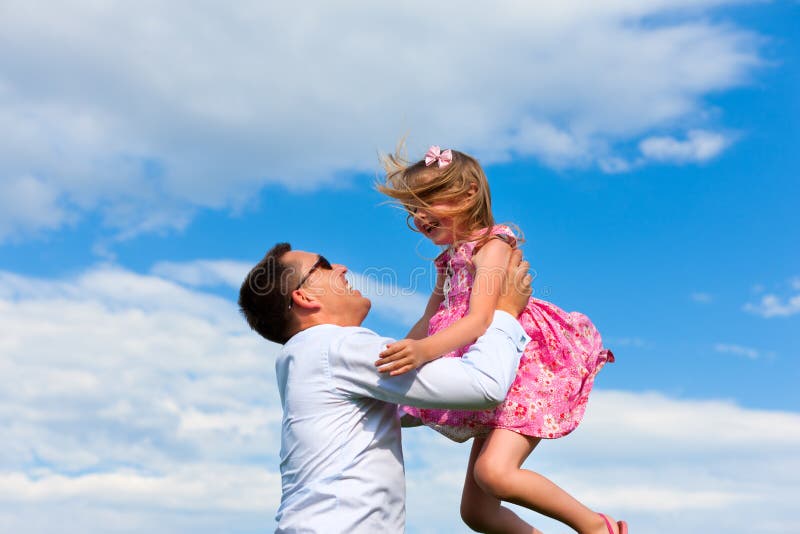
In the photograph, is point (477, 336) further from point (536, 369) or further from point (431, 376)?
point (536, 369)

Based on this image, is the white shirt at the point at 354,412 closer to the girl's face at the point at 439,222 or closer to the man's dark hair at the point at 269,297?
the man's dark hair at the point at 269,297

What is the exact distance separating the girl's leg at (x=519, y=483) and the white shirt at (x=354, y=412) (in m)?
0.55

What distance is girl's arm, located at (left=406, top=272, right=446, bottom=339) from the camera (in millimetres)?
5449

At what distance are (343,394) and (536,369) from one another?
1.38 metres

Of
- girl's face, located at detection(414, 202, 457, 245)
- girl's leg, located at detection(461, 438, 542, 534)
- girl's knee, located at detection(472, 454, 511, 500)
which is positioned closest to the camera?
girl's knee, located at detection(472, 454, 511, 500)

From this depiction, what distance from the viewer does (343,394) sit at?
4.28 meters

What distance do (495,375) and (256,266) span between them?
63.6 inches

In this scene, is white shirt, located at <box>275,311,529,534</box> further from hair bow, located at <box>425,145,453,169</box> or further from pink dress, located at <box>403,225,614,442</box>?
hair bow, located at <box>425,145,453,169</box>

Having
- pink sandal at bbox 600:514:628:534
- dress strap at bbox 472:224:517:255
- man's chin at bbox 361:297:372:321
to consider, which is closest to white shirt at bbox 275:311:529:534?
man's chin at bbox 361:297:372:321

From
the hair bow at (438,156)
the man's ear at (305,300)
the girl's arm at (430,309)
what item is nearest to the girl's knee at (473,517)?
the girl's arm at (430,309)

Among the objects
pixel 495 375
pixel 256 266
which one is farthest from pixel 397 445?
pixel 256 266

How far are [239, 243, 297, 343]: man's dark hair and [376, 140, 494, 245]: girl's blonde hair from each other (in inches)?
41.0

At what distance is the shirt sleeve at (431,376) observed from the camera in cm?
409

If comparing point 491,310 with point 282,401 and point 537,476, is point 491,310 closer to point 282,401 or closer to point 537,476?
point 537,476
